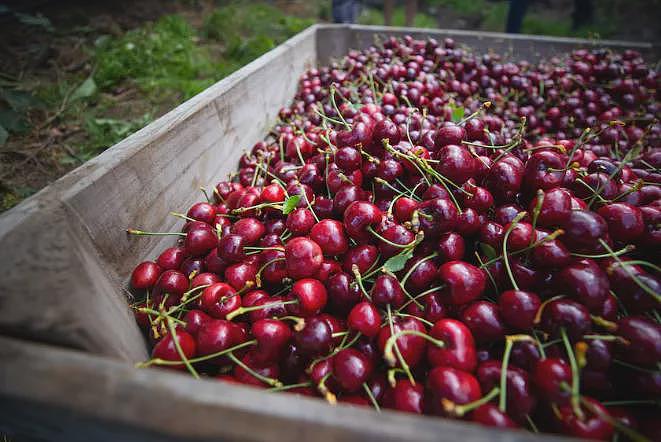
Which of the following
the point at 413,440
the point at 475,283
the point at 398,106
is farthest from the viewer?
the point at 398,106

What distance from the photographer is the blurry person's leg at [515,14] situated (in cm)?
496

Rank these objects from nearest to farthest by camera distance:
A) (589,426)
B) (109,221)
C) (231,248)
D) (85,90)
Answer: (589,426) < (109,221) < (231,248) < (85,90)

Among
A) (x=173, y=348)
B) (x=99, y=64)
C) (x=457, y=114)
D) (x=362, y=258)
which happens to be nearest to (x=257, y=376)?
(x=173, y=348)

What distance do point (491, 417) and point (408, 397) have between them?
0.68 feet

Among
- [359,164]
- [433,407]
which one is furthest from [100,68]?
[433,407]

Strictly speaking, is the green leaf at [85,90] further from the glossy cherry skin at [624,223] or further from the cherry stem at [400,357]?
the glossy cherry skin at [624,223]

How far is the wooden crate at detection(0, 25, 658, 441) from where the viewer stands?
0.59 metres

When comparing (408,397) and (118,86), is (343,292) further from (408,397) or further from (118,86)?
(118,86)

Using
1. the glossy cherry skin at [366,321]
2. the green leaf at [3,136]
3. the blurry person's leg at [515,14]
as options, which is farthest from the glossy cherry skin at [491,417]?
the blurry person's leg at [515,14]

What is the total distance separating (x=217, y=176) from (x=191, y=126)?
34 cm

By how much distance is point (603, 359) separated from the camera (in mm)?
862

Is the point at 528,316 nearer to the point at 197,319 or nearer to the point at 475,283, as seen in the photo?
the point at 475,283

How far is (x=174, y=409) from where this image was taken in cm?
61

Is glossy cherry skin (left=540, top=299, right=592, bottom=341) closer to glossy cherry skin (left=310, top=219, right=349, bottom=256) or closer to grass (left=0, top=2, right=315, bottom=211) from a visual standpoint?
glossy cherry skin (left=310, top=219, right=349, bottom=256)
